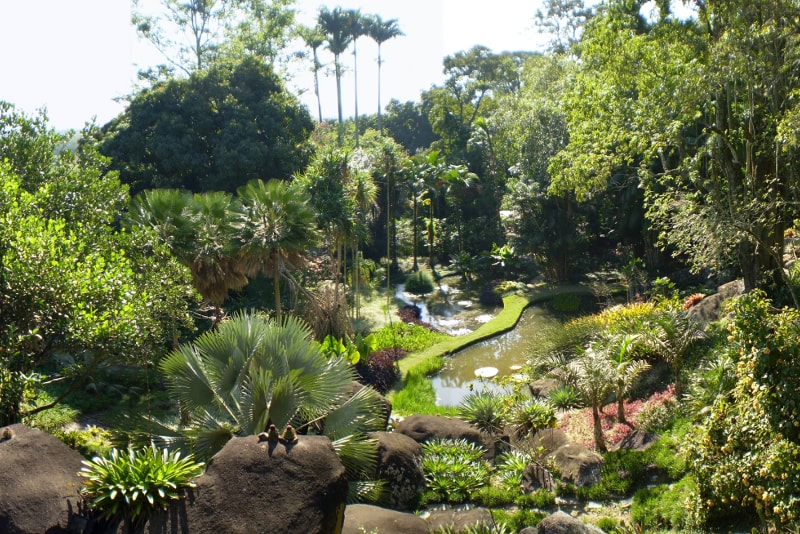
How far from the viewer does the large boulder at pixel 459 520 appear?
9664 mm

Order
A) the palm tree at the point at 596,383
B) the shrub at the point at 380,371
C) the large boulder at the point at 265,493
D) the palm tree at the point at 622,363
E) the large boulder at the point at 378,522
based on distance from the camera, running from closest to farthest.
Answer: the large boulder at the point at 265,493 < the large boulder at the point at 378,522 < the palm tree at the point at 596,383 < the palm tree at the point at 622,363 < the shrub at the point at 380,371

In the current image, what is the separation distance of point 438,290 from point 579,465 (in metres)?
21.0

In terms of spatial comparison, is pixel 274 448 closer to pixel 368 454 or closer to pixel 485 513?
pixel 368 454

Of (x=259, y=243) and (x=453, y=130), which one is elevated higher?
(x=453, y=130)

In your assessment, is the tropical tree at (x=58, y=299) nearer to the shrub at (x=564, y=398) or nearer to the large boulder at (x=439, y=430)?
the large boulder at (x=439, y=430)

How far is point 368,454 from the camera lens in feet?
35.5

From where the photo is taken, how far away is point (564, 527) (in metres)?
8.64

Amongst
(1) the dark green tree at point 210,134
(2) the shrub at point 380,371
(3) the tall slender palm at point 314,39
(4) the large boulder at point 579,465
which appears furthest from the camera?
(3) the tall slender palm at point 314,39

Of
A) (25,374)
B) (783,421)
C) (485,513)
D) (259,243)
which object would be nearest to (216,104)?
(259,243)

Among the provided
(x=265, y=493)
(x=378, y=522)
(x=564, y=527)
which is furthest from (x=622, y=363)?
(x=265, y=493)

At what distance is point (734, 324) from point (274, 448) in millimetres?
6130

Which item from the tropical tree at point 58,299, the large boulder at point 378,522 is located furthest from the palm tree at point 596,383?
the tropical tree at point 58,299

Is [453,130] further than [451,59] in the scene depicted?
No

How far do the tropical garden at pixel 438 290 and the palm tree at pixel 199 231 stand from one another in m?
0.08
